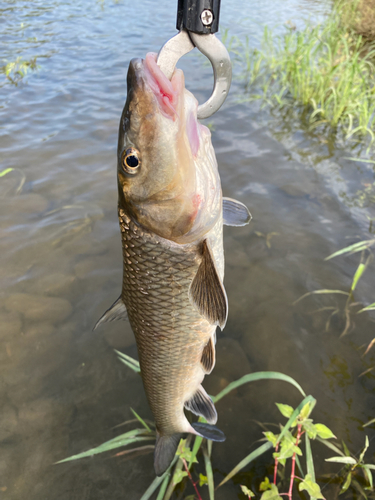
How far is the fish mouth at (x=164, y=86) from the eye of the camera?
109cm

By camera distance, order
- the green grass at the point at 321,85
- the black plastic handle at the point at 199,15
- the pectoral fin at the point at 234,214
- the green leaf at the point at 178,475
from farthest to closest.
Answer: the green grass at the point at 321,85 < the green leaf at the point at 178,475 < the pectoral fin at the point at 234,214 < the black plastic handle at the point at 199,15

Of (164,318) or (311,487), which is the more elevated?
(164,318)

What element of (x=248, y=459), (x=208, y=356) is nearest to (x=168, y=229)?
(x=208, y=356)

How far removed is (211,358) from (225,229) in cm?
234

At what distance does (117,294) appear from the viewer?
3.27m

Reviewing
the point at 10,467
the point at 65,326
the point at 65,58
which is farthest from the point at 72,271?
the point at 65,58

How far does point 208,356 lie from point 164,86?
129 cm

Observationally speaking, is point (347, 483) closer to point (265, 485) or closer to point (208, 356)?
point (265, 485)

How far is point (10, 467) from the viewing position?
7.09ft

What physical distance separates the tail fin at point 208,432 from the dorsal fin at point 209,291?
89cm

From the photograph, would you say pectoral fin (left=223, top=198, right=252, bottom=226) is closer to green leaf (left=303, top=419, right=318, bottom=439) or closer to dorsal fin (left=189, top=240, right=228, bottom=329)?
dorsal fin (left=189, top=240, right=228, bottom=329)

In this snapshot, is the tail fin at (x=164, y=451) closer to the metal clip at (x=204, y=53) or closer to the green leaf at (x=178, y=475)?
the green leaf at (x=178, y=475)

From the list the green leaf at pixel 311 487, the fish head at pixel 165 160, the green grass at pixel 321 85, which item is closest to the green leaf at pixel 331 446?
the green leaf at pixel 311 487

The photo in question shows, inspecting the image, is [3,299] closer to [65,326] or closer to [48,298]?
[48,298]
